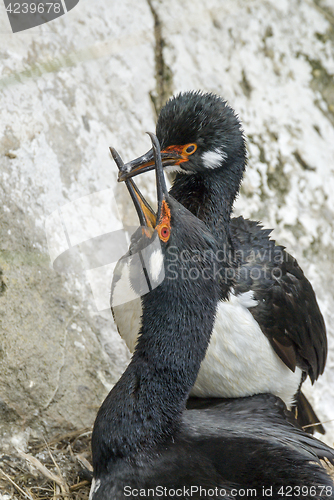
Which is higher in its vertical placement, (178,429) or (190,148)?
(190,148)

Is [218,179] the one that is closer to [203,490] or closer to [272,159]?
[203,490]

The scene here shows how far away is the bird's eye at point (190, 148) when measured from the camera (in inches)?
113

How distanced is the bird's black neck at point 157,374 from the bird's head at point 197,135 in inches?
33.4

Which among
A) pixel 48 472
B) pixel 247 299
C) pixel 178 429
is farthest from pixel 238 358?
pixel 48 472

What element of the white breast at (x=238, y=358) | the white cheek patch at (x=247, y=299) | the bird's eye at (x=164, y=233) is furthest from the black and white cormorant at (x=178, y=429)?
the white cheek patch at (x=247, y=299)

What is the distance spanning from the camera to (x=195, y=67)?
4570 mm

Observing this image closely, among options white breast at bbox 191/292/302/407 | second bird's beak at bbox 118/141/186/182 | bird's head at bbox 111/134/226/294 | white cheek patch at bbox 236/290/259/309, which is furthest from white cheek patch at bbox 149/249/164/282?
white cheek patch at bbox 236/290/259/309

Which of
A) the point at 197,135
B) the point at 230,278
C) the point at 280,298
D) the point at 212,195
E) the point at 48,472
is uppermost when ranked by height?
the point at 197,135

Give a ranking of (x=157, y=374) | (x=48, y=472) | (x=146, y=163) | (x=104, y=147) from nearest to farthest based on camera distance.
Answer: (x=157, y=374) < (x=48, y=472) < (x=146, y=163) < (x=104, y=147)

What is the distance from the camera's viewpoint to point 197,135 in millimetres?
2850

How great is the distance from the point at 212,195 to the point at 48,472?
61.8 inches

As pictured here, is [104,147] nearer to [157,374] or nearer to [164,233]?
[164,233]

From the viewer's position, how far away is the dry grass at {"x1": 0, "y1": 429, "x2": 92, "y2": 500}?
2594 millimetres

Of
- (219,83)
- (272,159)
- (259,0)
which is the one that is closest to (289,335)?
(272,159)
